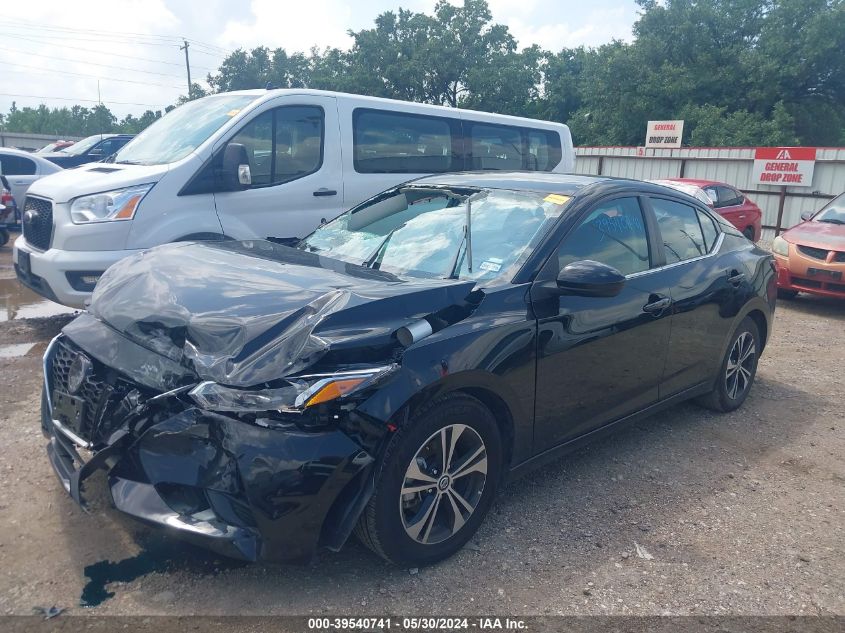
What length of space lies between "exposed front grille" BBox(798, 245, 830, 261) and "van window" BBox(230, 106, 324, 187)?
19.9ft

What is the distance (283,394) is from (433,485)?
79 centimetres

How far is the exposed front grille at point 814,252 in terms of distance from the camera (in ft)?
27.7

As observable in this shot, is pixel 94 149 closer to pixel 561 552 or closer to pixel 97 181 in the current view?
pixel 97 181

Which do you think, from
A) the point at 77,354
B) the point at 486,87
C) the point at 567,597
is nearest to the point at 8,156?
the point at 77,354

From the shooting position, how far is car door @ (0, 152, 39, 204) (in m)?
12.4

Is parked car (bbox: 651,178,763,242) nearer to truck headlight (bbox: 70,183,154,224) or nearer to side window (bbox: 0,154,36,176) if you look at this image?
truck headlight (bbox: 70,183,154,224)

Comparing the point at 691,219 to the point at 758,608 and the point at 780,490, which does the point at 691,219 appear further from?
the point at 758,608

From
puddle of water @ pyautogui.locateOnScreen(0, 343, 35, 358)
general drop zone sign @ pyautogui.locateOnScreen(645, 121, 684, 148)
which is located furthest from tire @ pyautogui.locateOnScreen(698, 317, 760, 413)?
general drop zone sign @ pyautogui.locateOnScreen(645, 121, 684, 148)

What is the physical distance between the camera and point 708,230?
470cm

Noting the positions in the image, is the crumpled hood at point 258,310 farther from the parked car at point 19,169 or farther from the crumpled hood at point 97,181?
the parked car at point 19,169

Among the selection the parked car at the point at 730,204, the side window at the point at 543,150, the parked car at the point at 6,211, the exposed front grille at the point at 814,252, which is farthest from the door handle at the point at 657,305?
the parked car at the point at 6,211

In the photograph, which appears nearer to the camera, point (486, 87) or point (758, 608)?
point (758, 608)

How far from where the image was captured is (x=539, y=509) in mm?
3504

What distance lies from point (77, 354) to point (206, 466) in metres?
0.98
